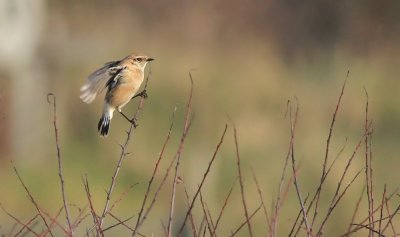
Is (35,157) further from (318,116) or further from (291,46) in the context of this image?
(291,46)

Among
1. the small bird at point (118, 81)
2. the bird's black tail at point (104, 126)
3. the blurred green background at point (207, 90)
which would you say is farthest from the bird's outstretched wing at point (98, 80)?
the blurred green background at point (207, 90)

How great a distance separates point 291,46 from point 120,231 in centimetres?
880

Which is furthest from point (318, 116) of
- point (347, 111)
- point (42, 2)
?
point (42, 2)

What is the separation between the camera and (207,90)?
1673cm

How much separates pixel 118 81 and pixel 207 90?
11.5 m

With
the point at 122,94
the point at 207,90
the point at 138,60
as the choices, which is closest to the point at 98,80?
the point at 122,94

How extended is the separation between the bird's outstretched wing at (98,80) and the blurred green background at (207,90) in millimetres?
6060

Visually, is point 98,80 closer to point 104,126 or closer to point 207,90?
point 104,126

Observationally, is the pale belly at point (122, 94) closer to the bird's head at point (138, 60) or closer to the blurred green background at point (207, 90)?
the bird's head at point (138, 60)

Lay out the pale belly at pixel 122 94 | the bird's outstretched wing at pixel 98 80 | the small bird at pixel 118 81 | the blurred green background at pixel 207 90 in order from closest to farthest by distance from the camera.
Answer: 1. the bird's outstretched wing at pixel 98 80
2. the small bird at pixel 118 81
3. the pale belly at pixel 122 94
4. the blurred green background at pixel 207 90

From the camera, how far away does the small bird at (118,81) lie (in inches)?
198

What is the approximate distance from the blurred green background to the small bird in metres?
5.92

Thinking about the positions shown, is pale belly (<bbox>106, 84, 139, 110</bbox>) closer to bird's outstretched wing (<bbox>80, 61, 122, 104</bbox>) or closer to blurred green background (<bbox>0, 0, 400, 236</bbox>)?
bird's outstretched wing (<bbox>80, 61, 122, 104</bbox>)

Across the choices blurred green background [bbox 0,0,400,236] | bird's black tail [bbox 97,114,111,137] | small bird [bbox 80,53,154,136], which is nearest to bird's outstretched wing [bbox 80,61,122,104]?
small bird [bbox 80,53,154,136]
